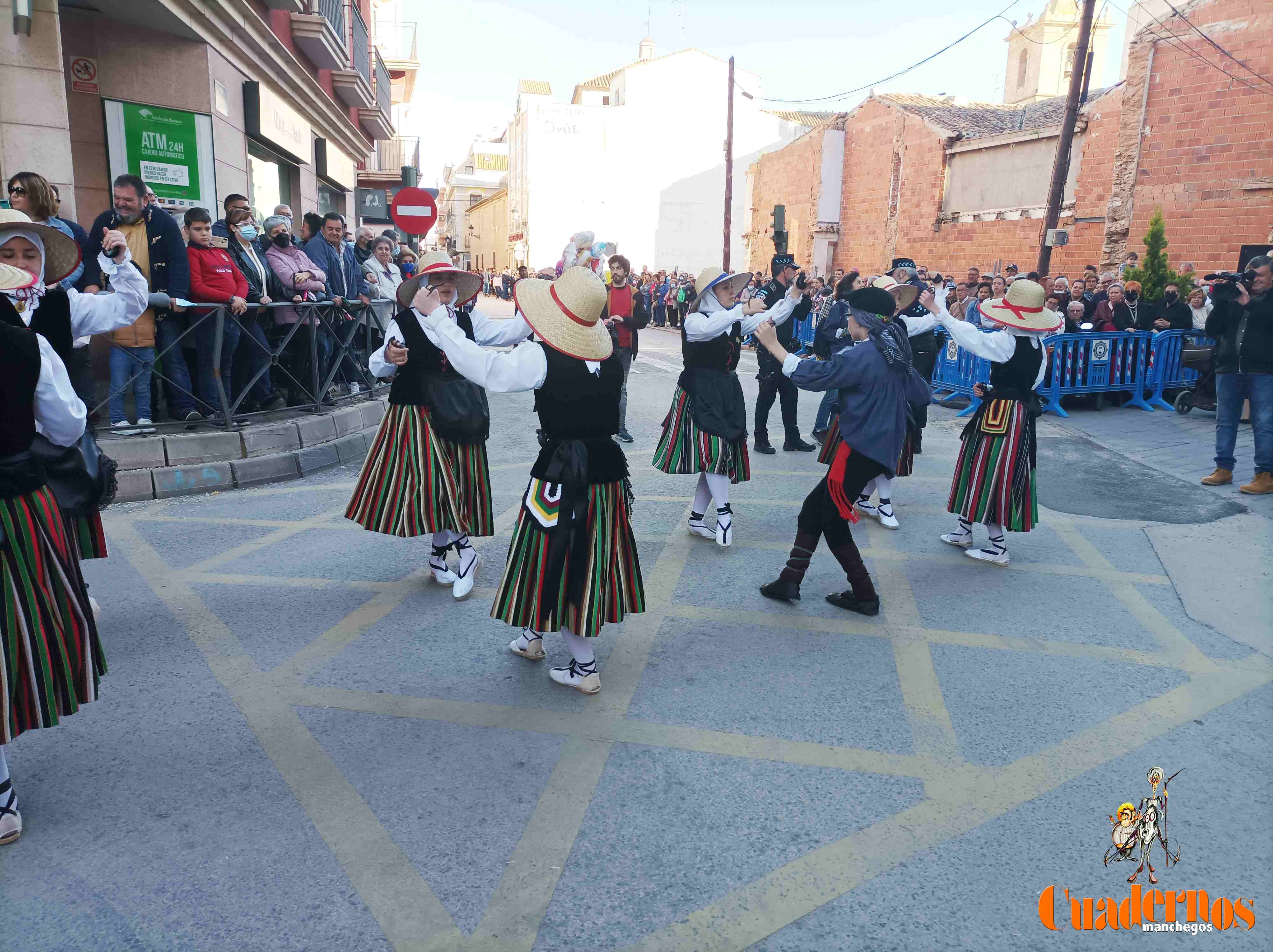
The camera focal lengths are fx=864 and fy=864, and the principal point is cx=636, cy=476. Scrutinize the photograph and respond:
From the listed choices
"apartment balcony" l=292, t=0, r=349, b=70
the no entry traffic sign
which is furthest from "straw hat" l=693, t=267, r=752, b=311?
"apartment balcony" l=292, t=0, r=349, b=70

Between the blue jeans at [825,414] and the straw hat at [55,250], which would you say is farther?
the blue jeans at [825,414]

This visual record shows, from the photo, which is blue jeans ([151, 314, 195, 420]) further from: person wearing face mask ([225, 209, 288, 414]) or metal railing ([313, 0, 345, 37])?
metal railing ([313, 0, 345, 37])

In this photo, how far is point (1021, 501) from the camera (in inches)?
204

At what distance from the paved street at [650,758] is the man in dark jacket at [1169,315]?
24.2ft

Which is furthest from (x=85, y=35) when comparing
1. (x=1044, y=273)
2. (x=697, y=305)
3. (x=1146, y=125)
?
(x=1146, y=125)

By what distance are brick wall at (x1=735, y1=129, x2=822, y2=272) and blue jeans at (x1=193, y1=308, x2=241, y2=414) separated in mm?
22585

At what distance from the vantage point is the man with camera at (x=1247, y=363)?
6742mm

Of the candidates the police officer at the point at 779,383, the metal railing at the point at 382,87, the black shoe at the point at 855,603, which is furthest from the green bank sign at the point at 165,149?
the metal railing at the point at 382,87

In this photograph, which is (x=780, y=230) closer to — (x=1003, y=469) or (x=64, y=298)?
(x=1003, y=469)

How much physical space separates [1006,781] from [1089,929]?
26.6 inches

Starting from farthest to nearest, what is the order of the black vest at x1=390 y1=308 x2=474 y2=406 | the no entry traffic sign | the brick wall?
the brick wall → the no entry traffic sign → the black vest at x1=390 y1=308 x2=474 y2=406

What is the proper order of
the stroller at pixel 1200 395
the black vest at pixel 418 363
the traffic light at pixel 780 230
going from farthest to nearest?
the traffic light at pixel 780 230, the stroller at pixel 1200 395, the black vest at pixel 418 363

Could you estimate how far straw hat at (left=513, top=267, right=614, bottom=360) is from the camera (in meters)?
3.15

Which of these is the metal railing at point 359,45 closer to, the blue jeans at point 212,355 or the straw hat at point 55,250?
the blue jeans at point 212,355
